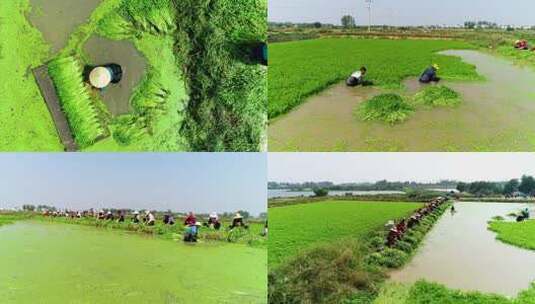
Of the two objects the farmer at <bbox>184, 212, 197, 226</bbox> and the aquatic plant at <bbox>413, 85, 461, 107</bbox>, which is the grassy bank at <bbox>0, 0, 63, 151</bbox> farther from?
the aquatic plant at <bbox>413, 85, 461, 107</bbox>

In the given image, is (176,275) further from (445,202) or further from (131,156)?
(445,202)

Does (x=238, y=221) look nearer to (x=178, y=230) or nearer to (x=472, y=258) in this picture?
(x=178, y=230)

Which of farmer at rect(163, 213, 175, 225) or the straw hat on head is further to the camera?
farmer at rect(163, 213, 175, 225)

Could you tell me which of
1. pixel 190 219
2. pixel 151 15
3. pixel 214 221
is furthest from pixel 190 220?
pixel 151 15

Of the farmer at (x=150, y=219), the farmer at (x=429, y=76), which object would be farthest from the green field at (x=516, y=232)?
the farmer at (x=150, y=219)

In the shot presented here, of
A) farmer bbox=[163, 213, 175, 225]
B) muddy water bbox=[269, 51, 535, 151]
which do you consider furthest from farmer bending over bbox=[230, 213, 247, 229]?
muddy water bbox=[269, 51, 535, 151]

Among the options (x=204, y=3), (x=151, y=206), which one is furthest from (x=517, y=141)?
(x=151, y=206)
